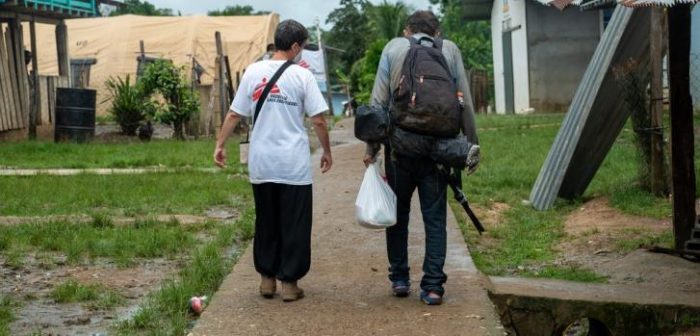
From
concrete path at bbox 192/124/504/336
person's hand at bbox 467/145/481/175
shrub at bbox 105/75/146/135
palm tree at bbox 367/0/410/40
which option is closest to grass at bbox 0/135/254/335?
concrete path at bbox 192/124/504/336

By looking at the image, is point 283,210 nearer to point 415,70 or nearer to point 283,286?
point 283,286

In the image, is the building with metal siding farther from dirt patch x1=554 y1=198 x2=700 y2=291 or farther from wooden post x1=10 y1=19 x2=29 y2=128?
dirt patch x1=554 y1=198 x2=700 y2=291

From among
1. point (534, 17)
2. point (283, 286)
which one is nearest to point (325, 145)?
point (283, 286)

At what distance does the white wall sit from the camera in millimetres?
26797

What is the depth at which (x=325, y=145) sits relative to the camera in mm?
6254

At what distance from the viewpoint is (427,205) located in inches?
240

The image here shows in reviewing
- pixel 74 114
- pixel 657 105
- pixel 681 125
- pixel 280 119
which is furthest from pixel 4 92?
pixel 280 119

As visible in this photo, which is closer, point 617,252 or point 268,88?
point 268,88

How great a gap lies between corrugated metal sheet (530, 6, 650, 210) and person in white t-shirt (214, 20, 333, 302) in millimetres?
5008

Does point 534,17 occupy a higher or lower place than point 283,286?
higher

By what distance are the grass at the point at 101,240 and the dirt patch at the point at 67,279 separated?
17 centimetres

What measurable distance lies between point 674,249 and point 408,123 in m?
3.21

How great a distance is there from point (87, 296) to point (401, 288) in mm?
1981

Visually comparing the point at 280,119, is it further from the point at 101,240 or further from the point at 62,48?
the point at 62,48
